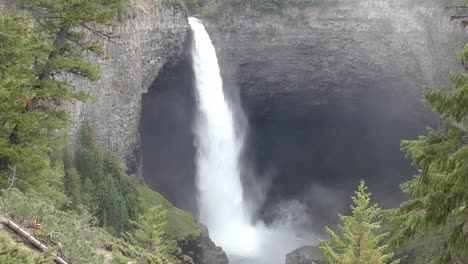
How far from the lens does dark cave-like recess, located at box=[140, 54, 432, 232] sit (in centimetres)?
5134

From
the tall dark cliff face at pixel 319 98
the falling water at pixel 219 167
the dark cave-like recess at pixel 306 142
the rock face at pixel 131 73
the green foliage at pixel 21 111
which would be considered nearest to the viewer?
the green foliage at pixel 21 111

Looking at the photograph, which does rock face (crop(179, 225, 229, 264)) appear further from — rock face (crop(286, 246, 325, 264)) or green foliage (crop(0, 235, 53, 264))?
green foliage (crop(0, 235, 53, 264))

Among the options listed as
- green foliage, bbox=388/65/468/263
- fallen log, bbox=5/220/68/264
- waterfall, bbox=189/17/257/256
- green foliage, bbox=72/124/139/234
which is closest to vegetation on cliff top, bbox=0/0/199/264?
fallen log, bbox=5/220/68/264

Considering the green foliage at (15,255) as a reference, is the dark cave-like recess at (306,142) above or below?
above

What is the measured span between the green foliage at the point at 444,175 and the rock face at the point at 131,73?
109 ft

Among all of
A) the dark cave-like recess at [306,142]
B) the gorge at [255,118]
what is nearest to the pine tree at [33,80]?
the gorge at [255,118]

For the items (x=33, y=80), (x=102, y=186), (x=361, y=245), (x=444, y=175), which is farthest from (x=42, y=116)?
(x=102, y=186)

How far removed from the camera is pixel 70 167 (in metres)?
35.2

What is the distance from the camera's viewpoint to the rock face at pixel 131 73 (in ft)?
137

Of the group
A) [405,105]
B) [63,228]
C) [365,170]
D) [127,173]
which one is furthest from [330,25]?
[63,228]

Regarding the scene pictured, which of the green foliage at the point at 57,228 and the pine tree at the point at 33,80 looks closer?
the green foliage at the point at 57,228

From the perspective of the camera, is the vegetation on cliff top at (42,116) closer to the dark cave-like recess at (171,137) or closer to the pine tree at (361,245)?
the pine tree at (361,245)

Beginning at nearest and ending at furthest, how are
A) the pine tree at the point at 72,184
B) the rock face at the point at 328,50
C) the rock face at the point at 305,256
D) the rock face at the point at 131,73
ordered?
the pine tree at the point at 72,184 → the rock face at the point at 131,73 → the rock face at the point at 305,256 → the rock face at the point at 328,50

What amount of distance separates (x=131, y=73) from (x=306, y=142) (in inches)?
902
